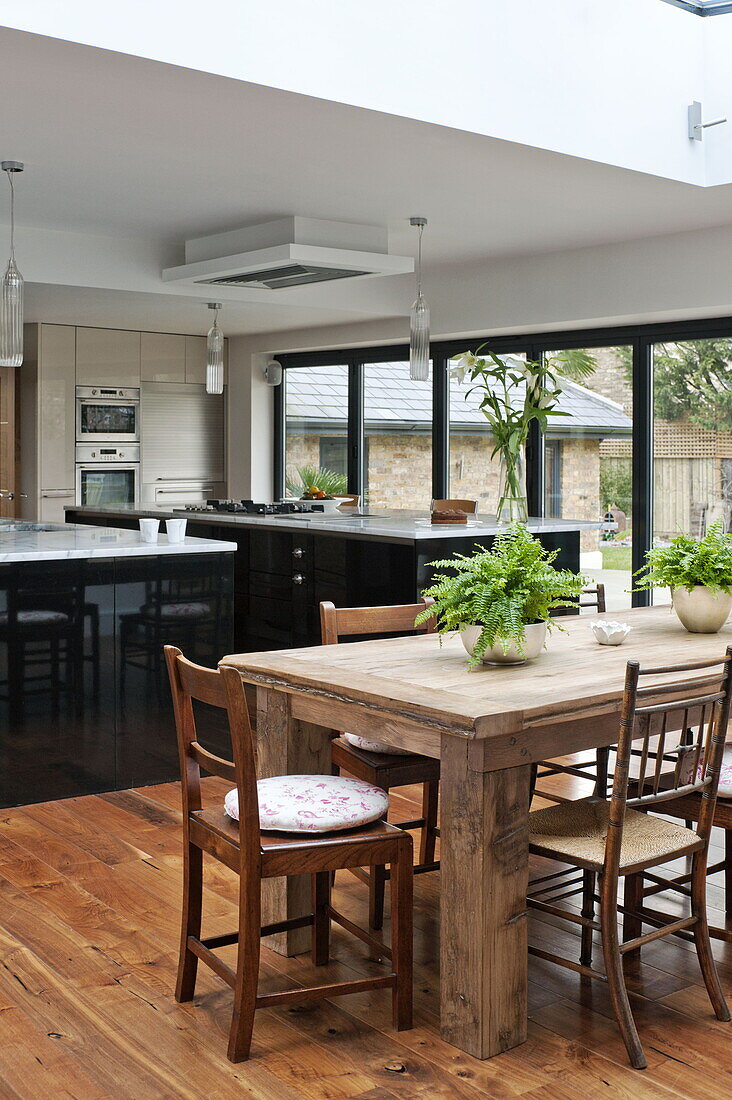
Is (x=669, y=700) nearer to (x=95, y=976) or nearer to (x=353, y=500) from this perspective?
(x=95, y=976)

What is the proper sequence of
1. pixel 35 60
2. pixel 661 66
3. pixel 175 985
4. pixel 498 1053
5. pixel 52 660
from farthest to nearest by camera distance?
1. pixel 661 66
2. pixel 52 660
3. pixel 35 60
4. pixel 175 985
5. pixel 498 1053

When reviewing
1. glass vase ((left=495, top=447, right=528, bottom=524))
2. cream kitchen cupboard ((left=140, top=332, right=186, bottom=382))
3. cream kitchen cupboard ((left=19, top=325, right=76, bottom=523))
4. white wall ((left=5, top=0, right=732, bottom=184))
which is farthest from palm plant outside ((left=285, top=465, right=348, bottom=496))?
white wall ((left=5, top=0, right=732, bottom=184))

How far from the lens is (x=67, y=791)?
13.6ft

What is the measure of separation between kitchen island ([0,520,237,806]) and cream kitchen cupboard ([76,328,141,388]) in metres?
3.95

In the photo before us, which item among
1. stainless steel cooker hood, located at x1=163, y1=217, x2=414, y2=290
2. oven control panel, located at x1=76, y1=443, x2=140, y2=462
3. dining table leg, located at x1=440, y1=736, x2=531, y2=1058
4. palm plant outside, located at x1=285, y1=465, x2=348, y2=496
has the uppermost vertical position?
stainless steel cooker hood, located at x1=163, y1=217, x2=414, y2=290

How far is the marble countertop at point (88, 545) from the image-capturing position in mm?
4035

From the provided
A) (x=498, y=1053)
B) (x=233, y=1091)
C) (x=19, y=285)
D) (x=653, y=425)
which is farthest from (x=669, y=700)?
(x=653, y=425)

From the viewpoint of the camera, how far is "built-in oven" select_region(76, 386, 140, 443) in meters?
8.26

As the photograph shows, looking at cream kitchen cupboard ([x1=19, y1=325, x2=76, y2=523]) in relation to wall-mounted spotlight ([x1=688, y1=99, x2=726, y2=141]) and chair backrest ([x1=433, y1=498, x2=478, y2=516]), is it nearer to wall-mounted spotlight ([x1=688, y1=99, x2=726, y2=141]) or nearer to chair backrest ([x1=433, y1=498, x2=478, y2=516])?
chair backrest ([x1=433, y1=498, x2=478, y2=516])

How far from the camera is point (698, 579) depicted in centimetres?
316

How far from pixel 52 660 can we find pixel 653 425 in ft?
13.0

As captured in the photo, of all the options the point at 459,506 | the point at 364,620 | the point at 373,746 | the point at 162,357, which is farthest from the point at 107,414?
the point at 373,746

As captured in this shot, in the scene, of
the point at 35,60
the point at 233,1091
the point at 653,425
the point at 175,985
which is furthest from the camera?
the point at 653,425

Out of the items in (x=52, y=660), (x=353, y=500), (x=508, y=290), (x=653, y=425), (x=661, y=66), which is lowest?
(x=52, y=660)
